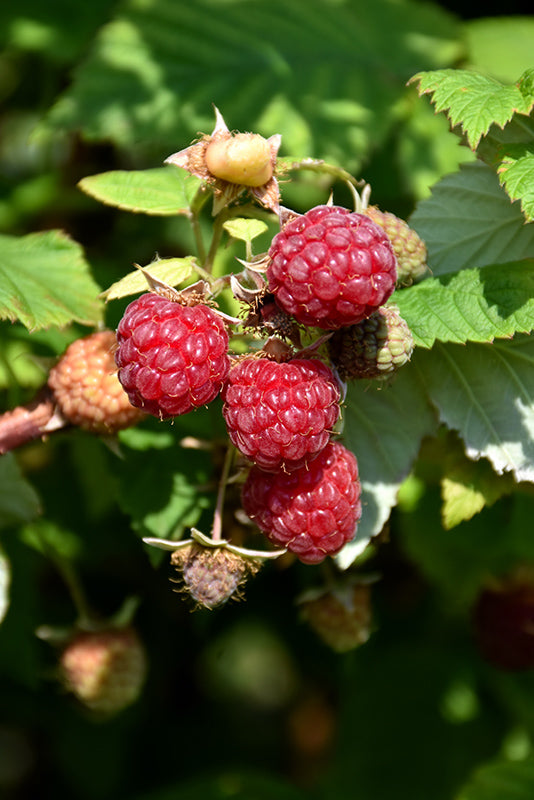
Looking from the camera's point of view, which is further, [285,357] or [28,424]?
Answer: [28,424]

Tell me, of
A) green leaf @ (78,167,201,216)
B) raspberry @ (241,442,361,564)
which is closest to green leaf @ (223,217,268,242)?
green leaf @ (78,167,201,216)

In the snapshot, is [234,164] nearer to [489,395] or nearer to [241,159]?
[241,159]

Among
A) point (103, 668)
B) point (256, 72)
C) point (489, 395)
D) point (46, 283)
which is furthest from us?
point (256, 72)

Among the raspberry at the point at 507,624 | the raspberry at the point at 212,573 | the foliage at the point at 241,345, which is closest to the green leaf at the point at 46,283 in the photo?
the foliage at the point at 241,345

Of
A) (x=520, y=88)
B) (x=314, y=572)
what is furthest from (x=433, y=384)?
(x=314, y=572)

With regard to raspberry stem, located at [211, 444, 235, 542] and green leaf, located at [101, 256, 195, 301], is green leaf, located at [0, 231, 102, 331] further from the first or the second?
raspberry stem, located at [211, 444, 235, 542]

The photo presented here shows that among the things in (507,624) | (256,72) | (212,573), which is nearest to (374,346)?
(212,573)
